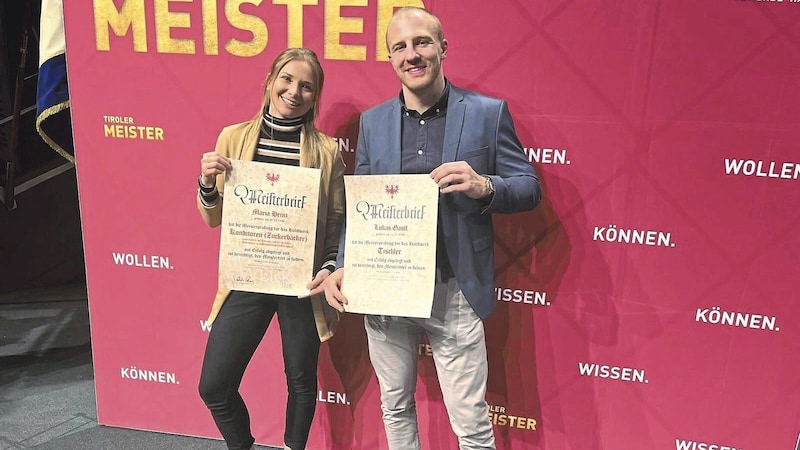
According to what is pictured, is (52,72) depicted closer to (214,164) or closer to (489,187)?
(214,164)

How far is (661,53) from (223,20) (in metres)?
1.35

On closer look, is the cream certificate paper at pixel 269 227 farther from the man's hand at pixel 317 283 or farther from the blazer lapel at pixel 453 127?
the blazer lapel at pixel 453 127

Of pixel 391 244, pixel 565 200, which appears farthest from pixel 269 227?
pixel 565 200

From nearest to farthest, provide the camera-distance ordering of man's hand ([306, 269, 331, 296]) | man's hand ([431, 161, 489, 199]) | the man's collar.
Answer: man's hand ([431, 161, 489, 199])
the man's collar
man's hand ([306, 269, 331, 296])

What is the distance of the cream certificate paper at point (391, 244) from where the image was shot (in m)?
1.48

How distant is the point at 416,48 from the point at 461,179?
13.6 inches

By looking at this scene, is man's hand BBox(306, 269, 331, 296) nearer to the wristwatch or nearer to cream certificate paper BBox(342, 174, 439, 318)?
cream certificate paper BBox(342, 174, 439, 318)

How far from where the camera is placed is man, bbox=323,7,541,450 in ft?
4.67

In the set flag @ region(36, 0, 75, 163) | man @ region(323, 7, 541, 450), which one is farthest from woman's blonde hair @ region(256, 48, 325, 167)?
flag @ region(36, 0, 75, 163)

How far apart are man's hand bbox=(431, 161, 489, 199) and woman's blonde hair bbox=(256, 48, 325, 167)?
405 millimetres

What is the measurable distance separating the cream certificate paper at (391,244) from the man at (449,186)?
59 millimetres

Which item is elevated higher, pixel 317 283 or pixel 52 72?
pixel 52 72

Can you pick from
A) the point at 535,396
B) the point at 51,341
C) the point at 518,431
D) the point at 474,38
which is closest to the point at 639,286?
the point at 535,396

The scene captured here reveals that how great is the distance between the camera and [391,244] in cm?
152
